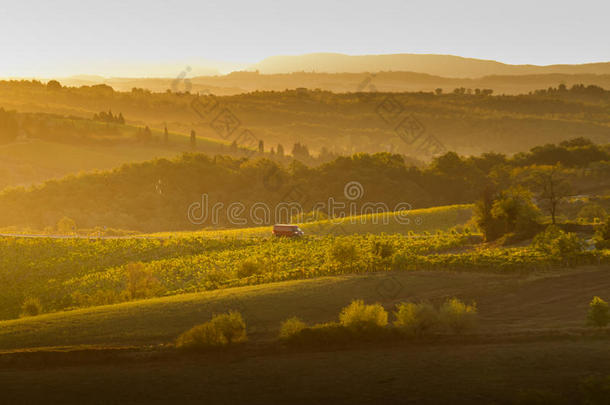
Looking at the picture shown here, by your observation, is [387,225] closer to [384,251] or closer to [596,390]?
[384,251]

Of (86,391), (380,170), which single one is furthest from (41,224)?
(86,391)

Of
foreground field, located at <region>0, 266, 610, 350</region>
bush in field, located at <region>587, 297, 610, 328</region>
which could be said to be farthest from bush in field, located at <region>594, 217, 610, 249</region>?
bush in field, located at <region>587, 297, 610, 328</region>

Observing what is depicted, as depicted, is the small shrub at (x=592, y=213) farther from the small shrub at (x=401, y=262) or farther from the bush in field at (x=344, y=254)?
the bush in field at (x=344, y=254)

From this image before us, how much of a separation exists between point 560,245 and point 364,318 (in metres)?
26.1

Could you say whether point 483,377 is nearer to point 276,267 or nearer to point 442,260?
point 442,260

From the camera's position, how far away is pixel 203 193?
609ft

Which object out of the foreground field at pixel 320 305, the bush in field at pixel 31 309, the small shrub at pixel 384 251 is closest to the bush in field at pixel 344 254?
the small shrub at pixel 384 251

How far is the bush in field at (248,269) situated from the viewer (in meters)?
61.7

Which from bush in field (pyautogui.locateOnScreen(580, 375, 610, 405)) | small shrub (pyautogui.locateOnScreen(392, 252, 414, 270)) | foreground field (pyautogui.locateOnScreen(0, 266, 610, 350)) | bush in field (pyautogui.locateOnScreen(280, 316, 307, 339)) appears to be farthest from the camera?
small shrub (pyautogui.locateOnScreen(392, 252, 414, 270))

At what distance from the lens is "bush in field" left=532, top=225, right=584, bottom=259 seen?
54.6m

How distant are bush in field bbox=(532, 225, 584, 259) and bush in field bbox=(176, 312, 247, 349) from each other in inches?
1209

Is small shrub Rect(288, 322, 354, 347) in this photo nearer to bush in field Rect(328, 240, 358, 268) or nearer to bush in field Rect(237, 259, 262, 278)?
bush in field Rect(328, 240, 358, 268)

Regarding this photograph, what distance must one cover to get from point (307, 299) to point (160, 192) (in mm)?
140103

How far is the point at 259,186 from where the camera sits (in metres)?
184
